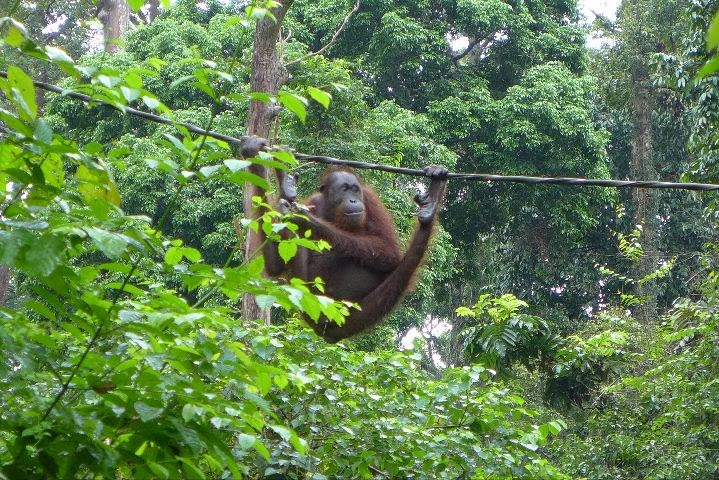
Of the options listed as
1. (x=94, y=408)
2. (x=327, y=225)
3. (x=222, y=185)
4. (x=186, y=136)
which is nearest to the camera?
(x=94, y=408)

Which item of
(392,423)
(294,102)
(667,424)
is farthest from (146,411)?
(667,424)

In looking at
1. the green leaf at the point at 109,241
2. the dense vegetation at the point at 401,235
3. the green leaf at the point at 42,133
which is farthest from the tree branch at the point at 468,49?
the green leaf at the point at 109,241

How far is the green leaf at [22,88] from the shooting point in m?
1.88

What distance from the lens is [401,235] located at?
10281 mm

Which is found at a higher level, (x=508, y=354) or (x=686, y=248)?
(x=686, y=248)

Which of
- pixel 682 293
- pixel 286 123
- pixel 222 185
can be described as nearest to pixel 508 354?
pixel 286 123

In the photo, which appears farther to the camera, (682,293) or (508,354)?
(682,293)

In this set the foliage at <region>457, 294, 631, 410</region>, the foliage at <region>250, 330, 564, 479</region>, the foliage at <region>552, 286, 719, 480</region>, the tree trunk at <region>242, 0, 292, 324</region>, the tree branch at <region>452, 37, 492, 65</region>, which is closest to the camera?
the foliage at <region>250, 330, 564, 479</region>

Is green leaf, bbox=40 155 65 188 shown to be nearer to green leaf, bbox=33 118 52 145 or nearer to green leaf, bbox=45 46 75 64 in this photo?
green leaf, bbox=33 118 52 145

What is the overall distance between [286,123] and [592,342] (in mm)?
3691

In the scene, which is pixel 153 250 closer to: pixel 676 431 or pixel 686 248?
pixel 676 431

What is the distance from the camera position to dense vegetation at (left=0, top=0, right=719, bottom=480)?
209 cm

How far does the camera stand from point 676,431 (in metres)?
8.89

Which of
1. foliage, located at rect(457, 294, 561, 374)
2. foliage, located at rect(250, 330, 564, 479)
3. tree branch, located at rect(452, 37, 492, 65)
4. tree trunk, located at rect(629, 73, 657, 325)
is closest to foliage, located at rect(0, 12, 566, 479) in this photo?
foliage, located at rect(250, 330, 564, 479)
